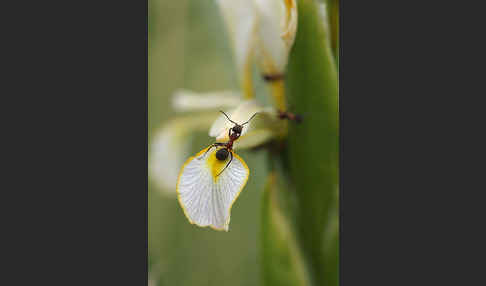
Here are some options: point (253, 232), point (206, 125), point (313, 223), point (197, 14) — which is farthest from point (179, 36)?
point (313, 223)

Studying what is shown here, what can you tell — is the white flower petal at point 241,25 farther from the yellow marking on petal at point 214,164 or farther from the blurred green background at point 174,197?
the yellow marking on petal at point 214,164

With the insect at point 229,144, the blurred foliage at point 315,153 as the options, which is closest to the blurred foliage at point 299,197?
the blurred foliage at point 315,153

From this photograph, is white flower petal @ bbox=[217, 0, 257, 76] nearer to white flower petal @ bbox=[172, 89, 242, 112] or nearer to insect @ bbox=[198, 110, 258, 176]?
white flower petal @ bbox=[172, 89, 242, 112]

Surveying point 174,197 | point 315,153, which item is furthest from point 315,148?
point 174,197

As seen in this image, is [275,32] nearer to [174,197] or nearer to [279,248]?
[279,248]

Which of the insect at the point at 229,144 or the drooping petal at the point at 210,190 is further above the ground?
the insect at the point at 229,144
